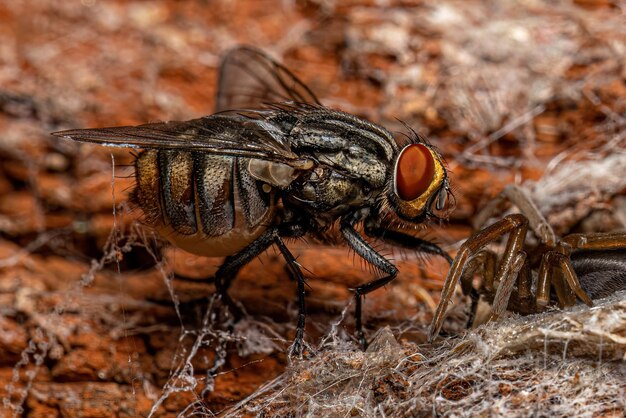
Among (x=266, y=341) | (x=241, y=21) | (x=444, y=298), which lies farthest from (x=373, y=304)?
(x=241, y=21)

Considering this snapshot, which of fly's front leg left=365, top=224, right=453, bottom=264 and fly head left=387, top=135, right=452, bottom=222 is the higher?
fly head left=387, top=135, right=452, bottom=222

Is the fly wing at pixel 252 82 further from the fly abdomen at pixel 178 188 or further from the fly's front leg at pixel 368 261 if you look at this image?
the fly's front leg at pixel 368 261

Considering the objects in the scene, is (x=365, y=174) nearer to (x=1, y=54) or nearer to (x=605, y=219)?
(x=605, y=219)

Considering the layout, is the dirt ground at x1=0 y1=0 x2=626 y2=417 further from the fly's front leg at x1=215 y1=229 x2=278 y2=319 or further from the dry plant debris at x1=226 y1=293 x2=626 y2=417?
the fly's front leg at x1=215 y1=229 x2=278 y2=319

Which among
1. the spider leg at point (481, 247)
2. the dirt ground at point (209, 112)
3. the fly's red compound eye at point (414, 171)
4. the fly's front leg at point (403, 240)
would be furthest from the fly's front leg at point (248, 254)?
the spider leg at point (481, 247)

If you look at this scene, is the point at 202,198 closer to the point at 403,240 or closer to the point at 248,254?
the point at 248,254

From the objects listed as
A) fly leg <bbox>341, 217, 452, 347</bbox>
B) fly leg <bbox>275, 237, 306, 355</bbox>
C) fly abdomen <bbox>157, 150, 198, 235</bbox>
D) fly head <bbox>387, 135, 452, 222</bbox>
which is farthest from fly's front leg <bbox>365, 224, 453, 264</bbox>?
fly abdomen <bbox>157, 150, 198, 235</bbox>
